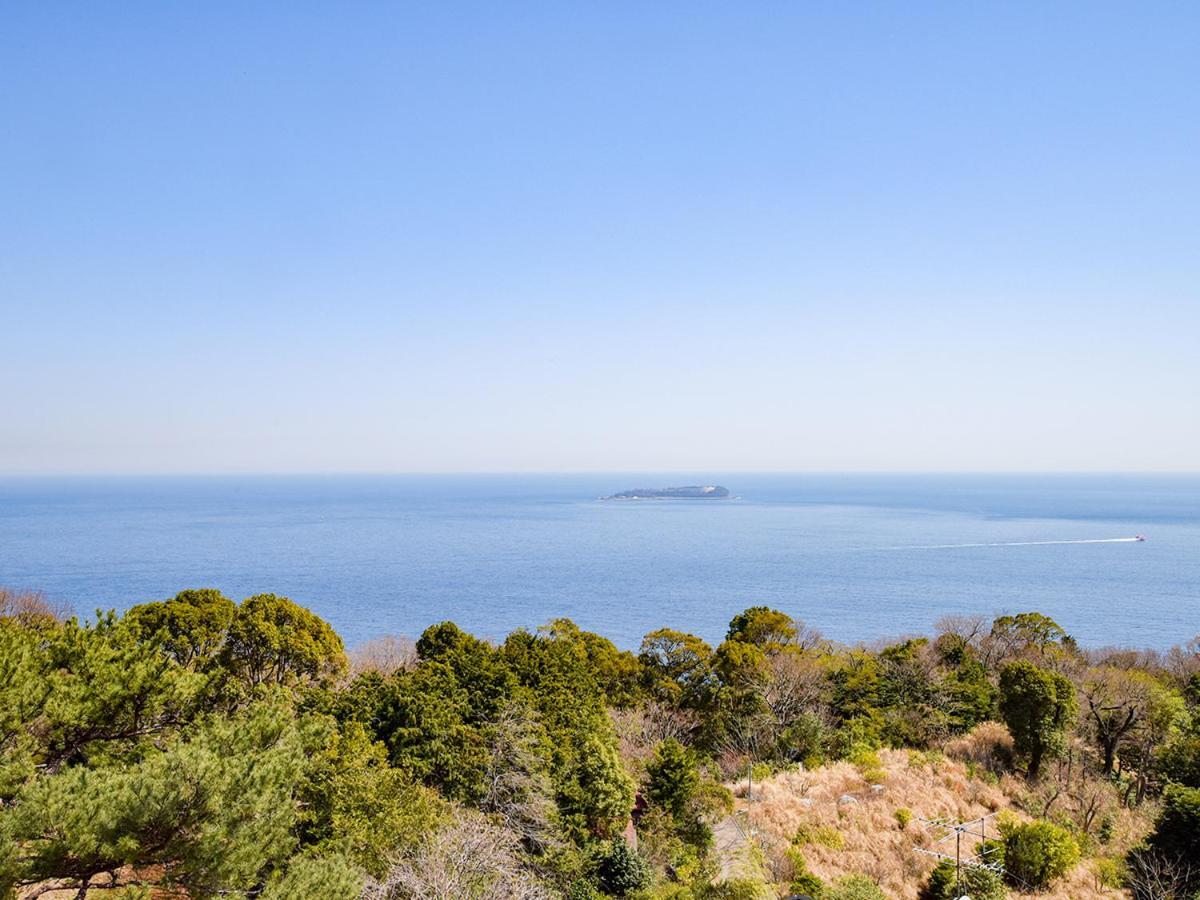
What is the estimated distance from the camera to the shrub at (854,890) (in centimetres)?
1279

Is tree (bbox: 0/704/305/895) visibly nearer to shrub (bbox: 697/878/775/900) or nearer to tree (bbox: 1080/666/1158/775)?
shrub (bbox: 697/878/775/900)

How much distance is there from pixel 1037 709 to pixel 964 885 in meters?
8.10

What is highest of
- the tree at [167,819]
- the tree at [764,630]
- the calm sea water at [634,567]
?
the tree at [167,819]

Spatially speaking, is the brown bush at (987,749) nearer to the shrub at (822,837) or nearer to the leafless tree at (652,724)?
the shrub at (822,837)

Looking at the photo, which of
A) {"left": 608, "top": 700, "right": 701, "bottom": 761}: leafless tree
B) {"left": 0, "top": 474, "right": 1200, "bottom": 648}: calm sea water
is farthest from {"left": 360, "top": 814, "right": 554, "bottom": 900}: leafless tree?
{"left": 0, "top": 474, "right": 1200, "bottom": 648}: calm sea water

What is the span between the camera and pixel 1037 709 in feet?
65.1

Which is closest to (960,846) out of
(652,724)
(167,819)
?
(652,724)

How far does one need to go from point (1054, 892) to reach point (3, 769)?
58.3 feet

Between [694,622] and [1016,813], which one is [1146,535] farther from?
[1016,813]

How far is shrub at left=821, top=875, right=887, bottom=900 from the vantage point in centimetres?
1279

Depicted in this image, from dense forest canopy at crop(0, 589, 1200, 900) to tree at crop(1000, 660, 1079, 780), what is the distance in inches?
2.9

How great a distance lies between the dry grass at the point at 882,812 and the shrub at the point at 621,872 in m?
2.98

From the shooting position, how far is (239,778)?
293 inches

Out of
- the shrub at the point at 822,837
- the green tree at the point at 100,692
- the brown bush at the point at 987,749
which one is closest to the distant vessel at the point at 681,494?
the brown bush at the point at 987,749
